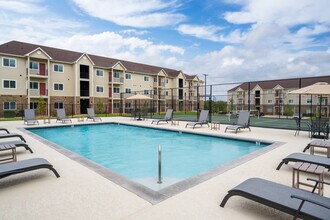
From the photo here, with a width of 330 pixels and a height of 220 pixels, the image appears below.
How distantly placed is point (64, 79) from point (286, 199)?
30.9 m

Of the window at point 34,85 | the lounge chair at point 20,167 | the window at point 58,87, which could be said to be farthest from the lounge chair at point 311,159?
the window at point 58,87

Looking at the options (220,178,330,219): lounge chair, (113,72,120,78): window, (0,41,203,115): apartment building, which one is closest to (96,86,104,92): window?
(0,41,203,115): apartment building

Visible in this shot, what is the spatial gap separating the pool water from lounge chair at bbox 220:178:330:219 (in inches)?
94.1

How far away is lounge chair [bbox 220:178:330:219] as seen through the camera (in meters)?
2.41

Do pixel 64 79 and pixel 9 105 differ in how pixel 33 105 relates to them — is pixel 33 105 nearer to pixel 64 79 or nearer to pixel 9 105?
pixel 9 105

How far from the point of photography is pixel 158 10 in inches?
564

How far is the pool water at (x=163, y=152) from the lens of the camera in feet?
21.0

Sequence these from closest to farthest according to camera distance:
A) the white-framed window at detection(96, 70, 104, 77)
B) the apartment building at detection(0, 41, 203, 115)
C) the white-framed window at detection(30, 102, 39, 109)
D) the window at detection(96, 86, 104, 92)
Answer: the apartment building at detection(0, 41, 203, 115), the white-framed window at detection(30, 102, 39, 109), the window at detection(96, 86, 104, 92), the white-framed window at detection(96, 70, 104, 77)

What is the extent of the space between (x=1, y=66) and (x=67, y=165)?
84.2 ft

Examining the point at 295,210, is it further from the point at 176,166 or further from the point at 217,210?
the point at 176,166

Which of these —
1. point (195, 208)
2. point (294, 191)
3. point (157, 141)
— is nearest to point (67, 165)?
point (195, 208)

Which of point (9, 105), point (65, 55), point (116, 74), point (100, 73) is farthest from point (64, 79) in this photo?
point (116, 74)

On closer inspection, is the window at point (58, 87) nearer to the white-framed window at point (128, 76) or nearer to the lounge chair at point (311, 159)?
the white-framed window at point (128, 76)

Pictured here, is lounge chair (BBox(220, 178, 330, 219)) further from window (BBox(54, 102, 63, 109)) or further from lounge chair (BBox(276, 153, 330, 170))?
window (BBox(54, 102, 63, 109))
